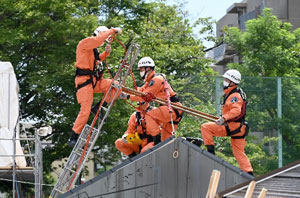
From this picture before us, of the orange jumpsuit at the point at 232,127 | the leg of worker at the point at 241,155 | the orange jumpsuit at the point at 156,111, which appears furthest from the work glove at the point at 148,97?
the leg of worker at the point at 241,155

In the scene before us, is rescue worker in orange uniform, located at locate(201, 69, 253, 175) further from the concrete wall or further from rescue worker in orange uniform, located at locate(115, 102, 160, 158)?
the concrete wall

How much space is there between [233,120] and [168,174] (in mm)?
1759

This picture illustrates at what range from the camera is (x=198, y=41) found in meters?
36.2

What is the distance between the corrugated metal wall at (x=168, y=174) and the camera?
13.4 meters

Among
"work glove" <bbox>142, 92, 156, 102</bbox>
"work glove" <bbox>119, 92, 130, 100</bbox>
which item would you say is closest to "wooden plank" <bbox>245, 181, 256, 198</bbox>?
"work glove" <bbox>142, 92, 156, 102</bbox>

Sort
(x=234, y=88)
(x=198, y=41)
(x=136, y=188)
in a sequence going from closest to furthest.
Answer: (x=136, y=188)
(x=234, y=88)
(x=198, y=41)

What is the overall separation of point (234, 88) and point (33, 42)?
17.7 m

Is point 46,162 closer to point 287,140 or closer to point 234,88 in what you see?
point 287,140

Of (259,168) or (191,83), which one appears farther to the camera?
(191,83)

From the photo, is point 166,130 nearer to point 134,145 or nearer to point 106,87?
point 134,145

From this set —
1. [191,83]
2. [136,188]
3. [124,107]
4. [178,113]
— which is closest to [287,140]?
[191,83]

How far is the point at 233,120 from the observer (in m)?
14.8

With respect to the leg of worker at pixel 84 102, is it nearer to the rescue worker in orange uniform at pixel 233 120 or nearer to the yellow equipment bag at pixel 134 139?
the yellow equipment bag at pixel 134 139

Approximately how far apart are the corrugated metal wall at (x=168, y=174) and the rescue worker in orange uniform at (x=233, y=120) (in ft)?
3.77
